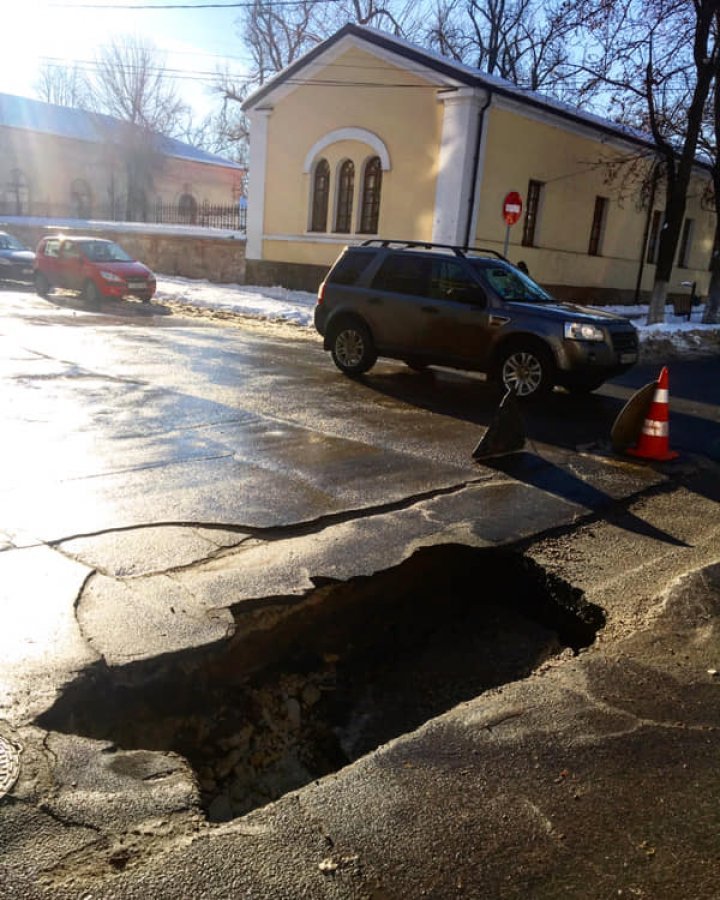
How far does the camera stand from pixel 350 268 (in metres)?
11.1

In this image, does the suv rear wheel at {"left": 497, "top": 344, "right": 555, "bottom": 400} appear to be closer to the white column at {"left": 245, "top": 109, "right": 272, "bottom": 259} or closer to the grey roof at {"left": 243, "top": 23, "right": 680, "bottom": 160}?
the grey roof at {"left": 243, "top": 23, "right": 680, "bottom": 160}

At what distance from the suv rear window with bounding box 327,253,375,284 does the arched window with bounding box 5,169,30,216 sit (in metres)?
40.1

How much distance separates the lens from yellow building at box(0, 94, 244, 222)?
4544 cm

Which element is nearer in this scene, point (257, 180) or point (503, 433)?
point (503, 433)

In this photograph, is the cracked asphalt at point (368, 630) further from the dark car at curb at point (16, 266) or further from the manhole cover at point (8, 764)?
the dark car at curb at point (16, 266)

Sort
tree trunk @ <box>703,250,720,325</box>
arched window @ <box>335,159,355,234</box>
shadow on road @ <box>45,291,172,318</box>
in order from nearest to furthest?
shadow on road @ <box>45,291,172,318</box>, arched window @ <box>335,159,355,234</box>, tree trunk @ <box>703,250,720,325</box>

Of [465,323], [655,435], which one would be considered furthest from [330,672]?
[465,323]

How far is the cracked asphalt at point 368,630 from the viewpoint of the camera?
2293 mm

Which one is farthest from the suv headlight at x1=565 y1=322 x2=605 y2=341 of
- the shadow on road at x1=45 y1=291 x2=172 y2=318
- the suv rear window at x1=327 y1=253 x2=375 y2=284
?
the shadow on road at x1=45 y1=291 x2=172 y2=318

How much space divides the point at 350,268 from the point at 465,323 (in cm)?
213

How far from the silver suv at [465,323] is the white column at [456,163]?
981cm

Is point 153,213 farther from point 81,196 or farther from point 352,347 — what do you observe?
point 352,347

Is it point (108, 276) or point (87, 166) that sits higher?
point (87, 166)

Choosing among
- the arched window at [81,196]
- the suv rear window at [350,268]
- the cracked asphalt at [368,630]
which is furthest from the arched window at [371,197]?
the arched window at [81,196]
